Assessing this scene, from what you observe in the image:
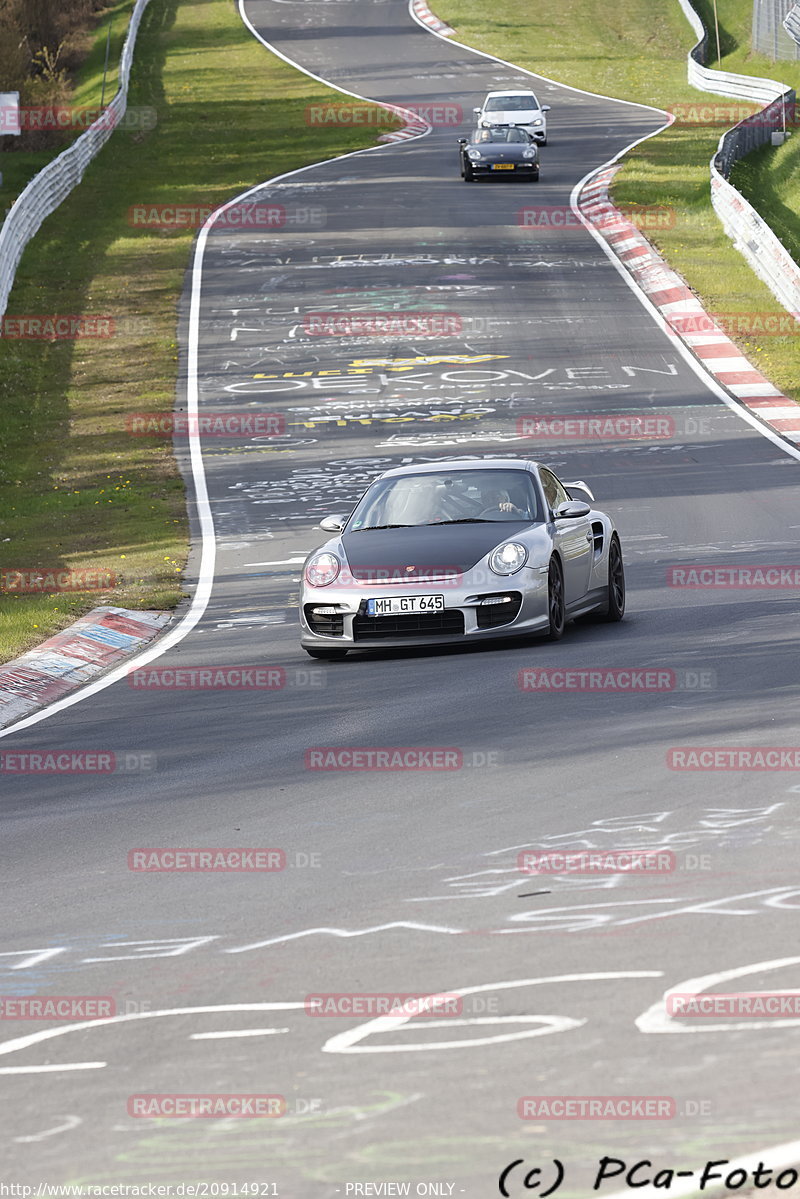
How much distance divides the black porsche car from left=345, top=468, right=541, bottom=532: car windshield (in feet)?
110

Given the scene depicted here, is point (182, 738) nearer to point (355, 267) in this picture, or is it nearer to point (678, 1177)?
point (678, 1177)

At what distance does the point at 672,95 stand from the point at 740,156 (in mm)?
15758

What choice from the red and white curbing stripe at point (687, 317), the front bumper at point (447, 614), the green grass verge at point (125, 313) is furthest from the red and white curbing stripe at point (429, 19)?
the front bumper at point (447, 614)

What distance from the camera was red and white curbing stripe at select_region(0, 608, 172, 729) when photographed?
1268 centimetres

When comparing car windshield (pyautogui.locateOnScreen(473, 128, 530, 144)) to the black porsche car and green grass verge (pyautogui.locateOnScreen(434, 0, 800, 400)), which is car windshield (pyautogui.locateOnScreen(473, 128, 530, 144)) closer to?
the black porsche car

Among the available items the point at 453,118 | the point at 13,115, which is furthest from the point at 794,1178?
the point at 453,118

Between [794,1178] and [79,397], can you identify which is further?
[79,397]

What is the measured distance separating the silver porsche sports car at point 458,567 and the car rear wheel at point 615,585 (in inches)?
0.6

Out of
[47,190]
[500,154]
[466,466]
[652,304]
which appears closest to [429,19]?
[500,154]

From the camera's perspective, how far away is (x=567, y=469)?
77.2ft

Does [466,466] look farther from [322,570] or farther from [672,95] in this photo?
[672,95]

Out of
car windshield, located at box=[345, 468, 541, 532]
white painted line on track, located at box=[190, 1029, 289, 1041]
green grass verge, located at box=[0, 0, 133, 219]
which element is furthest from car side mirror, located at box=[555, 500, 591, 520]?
green grass verge, located at box=[0, 0, 133, 219]

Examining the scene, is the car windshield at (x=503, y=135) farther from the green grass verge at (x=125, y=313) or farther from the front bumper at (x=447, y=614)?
the front bumper at (x=447, y=614)

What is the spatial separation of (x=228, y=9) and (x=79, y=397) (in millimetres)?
57723
